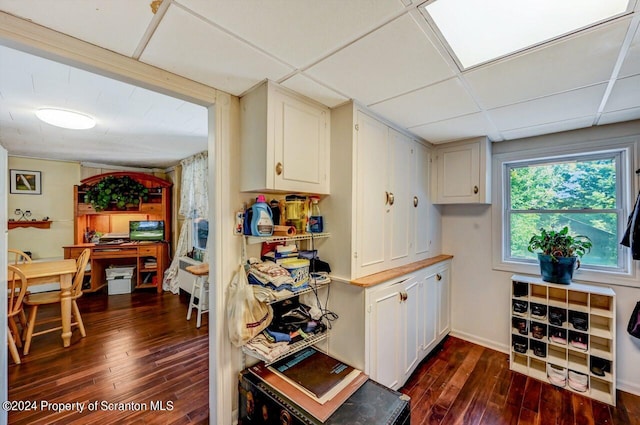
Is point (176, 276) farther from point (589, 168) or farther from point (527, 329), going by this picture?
point (589, 168)

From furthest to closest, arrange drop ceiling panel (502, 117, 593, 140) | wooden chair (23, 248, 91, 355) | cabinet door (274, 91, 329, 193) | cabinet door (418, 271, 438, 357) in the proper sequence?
1. wooden chair (23, 248, 91, 355)
2. cabinet door (418, 271, 438, 357)
3. drop ceiling panel (502, 117, 593, 140)
4. cabinet door (274, 91, 329, 193)

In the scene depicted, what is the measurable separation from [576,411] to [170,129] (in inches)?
168

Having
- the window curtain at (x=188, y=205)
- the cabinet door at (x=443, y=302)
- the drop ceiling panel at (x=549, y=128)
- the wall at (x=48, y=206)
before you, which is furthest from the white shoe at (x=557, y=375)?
the wall at (x=48, y=206)

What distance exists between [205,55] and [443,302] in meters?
3.03

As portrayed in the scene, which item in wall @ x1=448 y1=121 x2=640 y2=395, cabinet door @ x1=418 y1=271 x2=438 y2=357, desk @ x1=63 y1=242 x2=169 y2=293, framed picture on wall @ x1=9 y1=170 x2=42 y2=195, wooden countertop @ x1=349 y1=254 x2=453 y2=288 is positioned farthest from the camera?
desk @ x1=63 y1=242 x2=169 y2=293

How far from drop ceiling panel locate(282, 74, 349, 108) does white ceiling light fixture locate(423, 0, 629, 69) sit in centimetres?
71

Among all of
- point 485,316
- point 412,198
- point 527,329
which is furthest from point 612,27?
point 485,316

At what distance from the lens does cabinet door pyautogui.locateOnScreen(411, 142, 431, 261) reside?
263 cm

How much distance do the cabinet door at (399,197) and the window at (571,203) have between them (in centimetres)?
116

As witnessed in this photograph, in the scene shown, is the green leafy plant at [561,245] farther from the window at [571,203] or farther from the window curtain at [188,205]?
the window curtain at [188,205]

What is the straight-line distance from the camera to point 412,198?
8.48ft

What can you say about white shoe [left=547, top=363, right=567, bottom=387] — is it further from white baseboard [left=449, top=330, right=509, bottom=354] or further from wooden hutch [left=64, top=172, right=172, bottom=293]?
wooden hutch [left=64, top=172, right=172, bottom=293]

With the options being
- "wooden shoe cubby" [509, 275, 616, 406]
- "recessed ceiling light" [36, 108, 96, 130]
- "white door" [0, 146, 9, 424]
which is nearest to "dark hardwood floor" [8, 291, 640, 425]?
"wooden shoe cubby" [509, 275, 616, 406]

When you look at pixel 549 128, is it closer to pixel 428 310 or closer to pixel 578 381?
pixel 428 310
